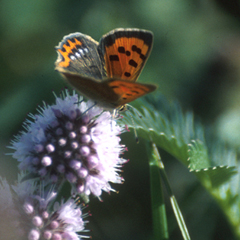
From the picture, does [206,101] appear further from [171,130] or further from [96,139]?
[96,139]

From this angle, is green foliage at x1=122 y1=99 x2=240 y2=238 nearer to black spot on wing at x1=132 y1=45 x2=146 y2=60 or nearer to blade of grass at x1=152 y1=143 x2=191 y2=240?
blade of grass at x1=152 y1=143 x2=191 y2=240

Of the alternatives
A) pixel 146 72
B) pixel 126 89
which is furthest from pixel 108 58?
pixel 146 72

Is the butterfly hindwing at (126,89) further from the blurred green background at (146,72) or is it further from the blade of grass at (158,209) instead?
the blurred green background at (146,72)

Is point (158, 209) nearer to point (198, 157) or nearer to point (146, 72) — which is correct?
point (198, 157)

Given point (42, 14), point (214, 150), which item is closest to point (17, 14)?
point (42, 14)

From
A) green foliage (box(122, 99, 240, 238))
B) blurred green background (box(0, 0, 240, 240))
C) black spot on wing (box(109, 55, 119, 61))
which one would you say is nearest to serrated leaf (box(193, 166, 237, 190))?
green foliage (box(122, 99, 240, 238))

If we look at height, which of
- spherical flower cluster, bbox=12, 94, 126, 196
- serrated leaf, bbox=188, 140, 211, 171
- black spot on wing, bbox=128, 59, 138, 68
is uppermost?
black spot on wing, bbox=128, 59, 138, 68
